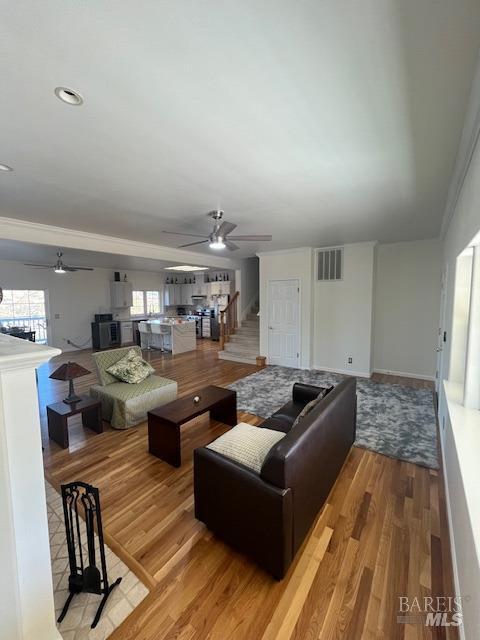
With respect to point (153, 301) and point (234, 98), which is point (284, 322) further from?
point (153, 301)

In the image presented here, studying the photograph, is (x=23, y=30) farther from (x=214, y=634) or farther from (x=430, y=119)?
(x=214, y=634)

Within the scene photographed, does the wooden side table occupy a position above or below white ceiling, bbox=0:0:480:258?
below

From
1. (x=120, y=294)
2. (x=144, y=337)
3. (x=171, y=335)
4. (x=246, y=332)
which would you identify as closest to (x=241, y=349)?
(x=246, y=332)

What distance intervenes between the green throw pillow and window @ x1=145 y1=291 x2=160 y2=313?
6.76m

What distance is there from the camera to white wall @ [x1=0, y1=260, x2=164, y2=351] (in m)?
6.99

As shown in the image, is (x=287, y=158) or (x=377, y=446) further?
(x=377, y=446)

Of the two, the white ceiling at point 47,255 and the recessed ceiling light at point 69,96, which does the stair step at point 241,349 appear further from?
the recessed ceiling light at point 69,96

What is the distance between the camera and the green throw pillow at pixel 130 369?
141 inches

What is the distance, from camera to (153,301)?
10.4m

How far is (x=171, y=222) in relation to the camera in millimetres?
3723

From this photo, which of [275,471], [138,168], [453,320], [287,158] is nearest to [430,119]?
[287,158]

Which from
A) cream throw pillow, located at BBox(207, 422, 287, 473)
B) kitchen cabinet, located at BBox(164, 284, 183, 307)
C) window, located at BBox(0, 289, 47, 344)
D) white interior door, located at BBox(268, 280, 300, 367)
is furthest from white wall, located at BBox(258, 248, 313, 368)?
window, located at BBox(0, 289, 47, 344)

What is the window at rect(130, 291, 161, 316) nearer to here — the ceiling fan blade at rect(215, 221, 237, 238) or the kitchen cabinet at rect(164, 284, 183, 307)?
the kitchen cabinet at rect(164, 284, 183, 307)

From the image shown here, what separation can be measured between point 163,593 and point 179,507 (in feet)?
2.03
